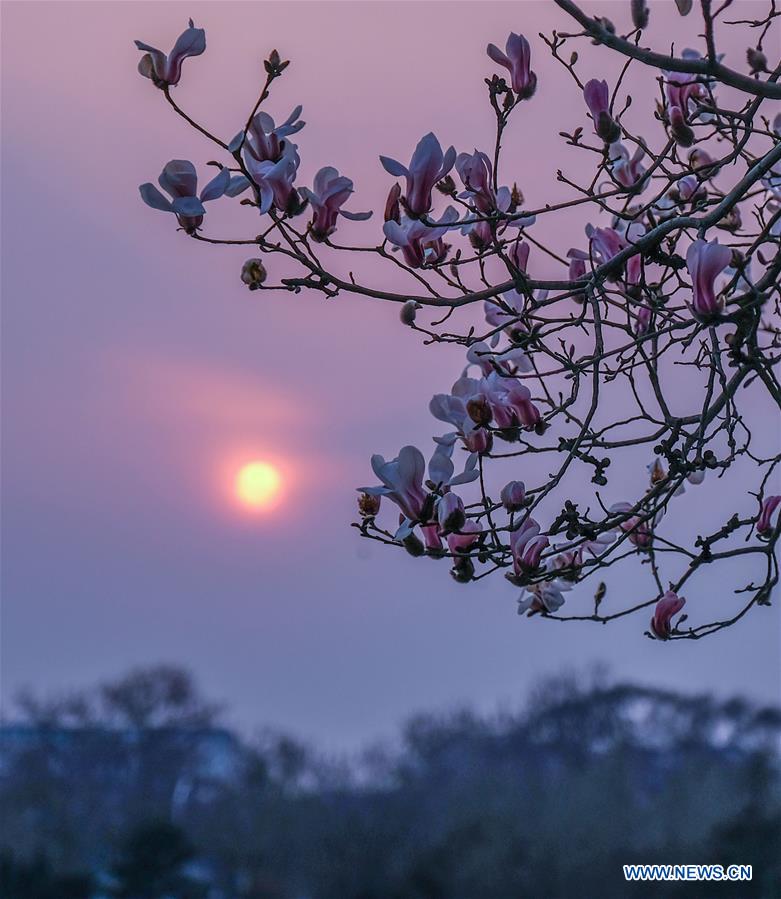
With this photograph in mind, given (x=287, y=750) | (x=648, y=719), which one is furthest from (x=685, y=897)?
(x=287, y=750)

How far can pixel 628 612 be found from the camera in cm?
174

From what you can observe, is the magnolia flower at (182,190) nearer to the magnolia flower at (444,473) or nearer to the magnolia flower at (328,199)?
the magnolia flower at (328,199)

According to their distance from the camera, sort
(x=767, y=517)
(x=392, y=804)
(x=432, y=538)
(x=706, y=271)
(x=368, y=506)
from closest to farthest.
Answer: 1. (x=706, y=271)
2. (x=432, y=538)
3. (x=368, y=506)
4. (x=767, y=517)
5. (x=392, y=804)

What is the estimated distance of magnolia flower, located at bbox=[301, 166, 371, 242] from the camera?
1.57m

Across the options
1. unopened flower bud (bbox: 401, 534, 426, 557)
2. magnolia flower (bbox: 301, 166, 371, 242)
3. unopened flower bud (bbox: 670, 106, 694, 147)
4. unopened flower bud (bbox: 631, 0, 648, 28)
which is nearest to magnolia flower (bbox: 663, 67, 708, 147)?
unopened flower bud (bbox: 670, 106, 694, 147)

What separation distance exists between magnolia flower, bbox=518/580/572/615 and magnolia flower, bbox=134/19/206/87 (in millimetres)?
854

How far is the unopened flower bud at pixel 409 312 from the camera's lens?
1.64 meters

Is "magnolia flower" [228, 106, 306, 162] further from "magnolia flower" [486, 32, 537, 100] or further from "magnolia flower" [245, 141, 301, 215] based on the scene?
"magnolia flower" [486, 32, 537, 100]

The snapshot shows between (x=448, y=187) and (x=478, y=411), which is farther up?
(x=448, y=187)

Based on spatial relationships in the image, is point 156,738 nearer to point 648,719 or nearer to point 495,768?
point 495,768

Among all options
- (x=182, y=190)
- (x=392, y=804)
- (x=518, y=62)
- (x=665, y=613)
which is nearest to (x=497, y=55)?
(x=518, y=62)

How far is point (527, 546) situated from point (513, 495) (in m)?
0.09

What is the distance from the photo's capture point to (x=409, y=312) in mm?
1649

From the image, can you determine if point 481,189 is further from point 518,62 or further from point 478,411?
point 478,411
